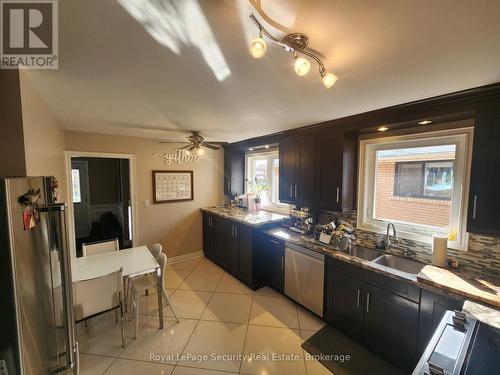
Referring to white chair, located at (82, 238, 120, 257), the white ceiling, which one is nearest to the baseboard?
white chair, located at (82, 238, 120, 257)

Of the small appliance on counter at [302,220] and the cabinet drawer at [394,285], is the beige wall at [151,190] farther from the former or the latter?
the cabinet drawer at [394,285]

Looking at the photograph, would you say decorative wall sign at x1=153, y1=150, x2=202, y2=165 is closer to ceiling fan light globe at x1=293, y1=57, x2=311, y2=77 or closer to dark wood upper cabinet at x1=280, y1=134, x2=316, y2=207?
dark wood upper cabinet at x1=280, y1=134, x2=316, y2=207

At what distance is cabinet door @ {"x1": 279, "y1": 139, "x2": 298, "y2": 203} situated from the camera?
2.96m

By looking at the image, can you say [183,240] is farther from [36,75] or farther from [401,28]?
[401,28]

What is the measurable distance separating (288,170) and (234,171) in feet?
5.09

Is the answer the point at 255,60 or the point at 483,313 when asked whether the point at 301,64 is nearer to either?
the point at 255,60

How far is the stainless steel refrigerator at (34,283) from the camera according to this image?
80 cm

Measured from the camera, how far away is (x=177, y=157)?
3.88m

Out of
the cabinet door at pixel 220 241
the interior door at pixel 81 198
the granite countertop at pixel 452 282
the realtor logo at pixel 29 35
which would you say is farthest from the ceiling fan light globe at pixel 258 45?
the interior door at pixel 81 198

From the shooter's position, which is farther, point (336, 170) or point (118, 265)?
point (336, 170)

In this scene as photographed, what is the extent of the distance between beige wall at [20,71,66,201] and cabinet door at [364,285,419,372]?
289 cm

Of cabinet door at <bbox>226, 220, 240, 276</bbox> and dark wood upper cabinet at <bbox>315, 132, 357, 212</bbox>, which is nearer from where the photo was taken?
dark wood upper cabinet at <bbox>315, 132, 357, 212</bbox>

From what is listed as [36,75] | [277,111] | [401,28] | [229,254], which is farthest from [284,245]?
[36,75]

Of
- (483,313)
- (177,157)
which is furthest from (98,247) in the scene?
(483,313)
